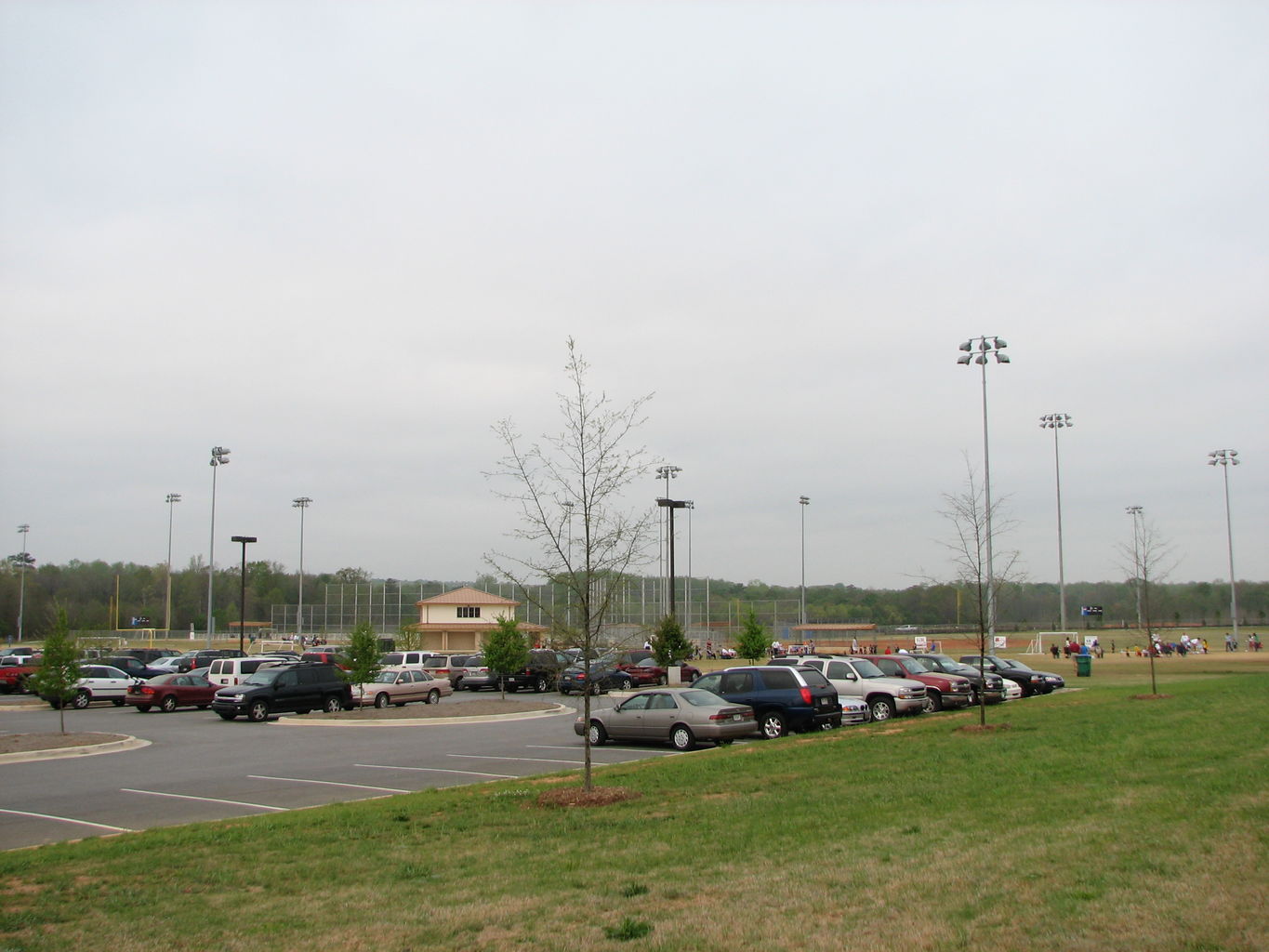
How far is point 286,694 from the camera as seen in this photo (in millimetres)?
32812

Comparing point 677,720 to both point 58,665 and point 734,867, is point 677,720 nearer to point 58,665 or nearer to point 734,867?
point 734,867

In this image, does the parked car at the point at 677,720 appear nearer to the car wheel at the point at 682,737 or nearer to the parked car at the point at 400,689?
the car wheel at the point at 682,737

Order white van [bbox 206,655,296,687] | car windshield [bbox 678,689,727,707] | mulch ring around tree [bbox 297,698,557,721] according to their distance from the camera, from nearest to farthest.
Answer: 1. car windshield [bbox 678,689,727,707]
2. mulch ring around tree [bbox 297,698,557,721]
3. white van [bbox 206,655,296,687]

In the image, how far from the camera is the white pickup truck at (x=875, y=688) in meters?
26.0

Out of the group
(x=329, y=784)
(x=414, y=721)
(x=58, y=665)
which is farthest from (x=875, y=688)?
(x=58, y=665)

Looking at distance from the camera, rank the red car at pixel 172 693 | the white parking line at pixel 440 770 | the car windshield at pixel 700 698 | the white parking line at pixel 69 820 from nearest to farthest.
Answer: the white parking line at pixel 69 820
the white parking line at pixel 440 770
the car windshield at pixel 700 698
the red car at pixel 172 693

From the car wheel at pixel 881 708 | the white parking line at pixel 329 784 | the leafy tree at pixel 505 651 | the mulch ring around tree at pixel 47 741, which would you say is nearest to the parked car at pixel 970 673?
the car wheel at pixel 881 708

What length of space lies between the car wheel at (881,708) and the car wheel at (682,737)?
6601 millimetres

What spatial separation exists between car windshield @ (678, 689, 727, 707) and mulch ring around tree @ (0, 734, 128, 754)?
1324 centimetres

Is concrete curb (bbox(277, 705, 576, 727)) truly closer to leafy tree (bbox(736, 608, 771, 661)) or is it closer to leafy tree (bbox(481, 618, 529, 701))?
leafy tree (bbox(481, 618, 529, 701))

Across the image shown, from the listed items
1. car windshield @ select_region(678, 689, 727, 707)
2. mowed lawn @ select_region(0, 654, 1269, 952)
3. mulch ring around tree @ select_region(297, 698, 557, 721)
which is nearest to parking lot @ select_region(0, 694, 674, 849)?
car windshield @ select_region(678, 689, 727, 707)

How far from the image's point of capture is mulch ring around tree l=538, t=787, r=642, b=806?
1305cm

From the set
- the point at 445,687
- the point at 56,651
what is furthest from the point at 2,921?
the point at 445,687

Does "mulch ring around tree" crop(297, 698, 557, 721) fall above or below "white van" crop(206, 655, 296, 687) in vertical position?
below
